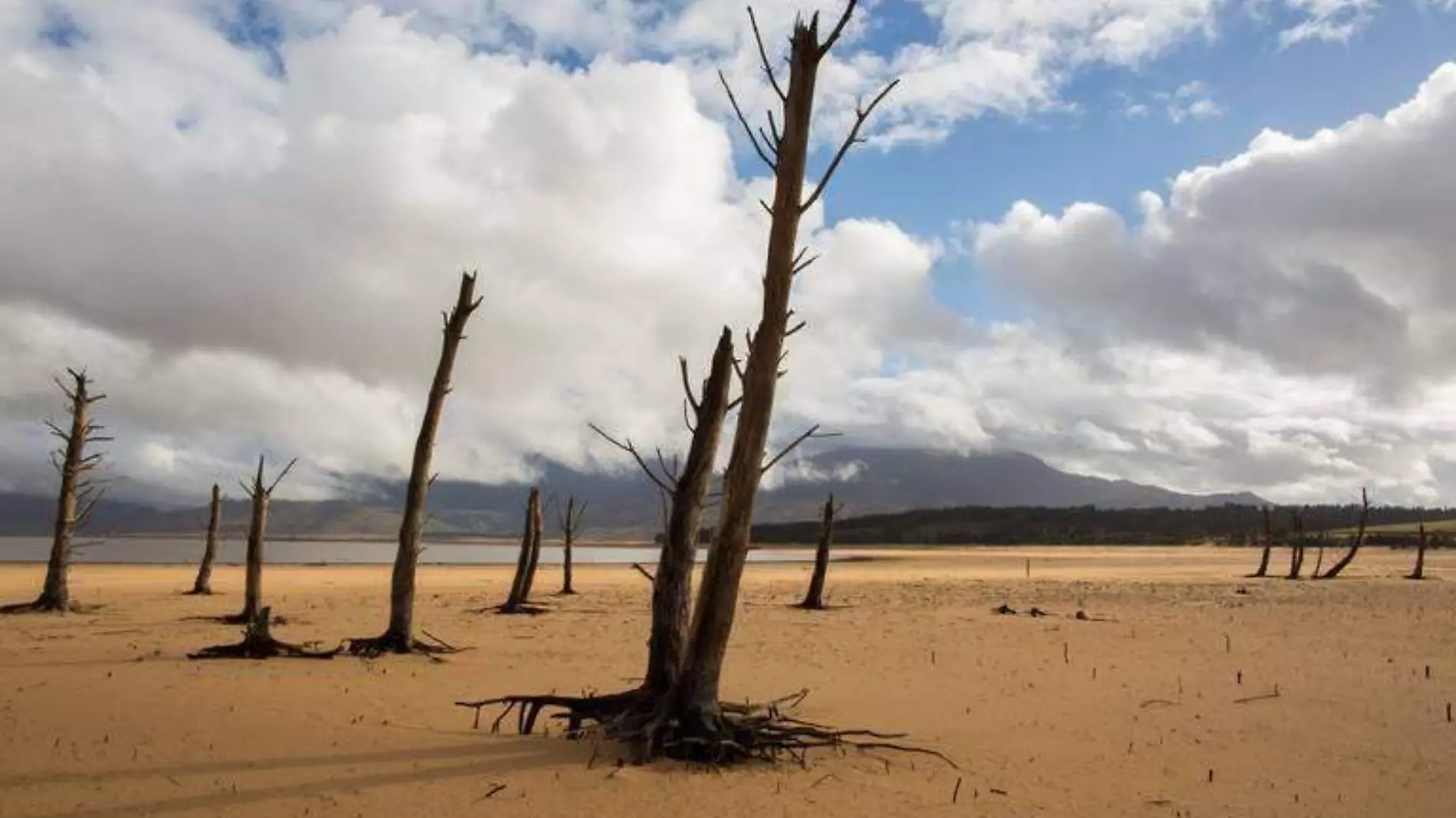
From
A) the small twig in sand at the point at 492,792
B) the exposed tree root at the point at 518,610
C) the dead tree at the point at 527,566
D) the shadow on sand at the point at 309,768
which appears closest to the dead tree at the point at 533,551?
the dead tree at the point at 527,566

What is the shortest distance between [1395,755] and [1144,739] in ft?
6.56

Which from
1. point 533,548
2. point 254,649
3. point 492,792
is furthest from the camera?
point 533,548

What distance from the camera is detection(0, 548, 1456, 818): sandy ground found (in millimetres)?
6895

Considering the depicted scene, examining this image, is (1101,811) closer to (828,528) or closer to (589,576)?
(828,528)

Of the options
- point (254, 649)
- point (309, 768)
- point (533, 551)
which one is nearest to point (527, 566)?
point (533, 551)

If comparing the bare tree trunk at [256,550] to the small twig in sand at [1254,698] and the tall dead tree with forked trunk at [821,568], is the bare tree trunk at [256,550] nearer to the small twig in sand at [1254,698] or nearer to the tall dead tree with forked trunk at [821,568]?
the tall dead tree with forked trunk at [821,568]

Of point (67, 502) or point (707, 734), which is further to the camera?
point (67, 502)

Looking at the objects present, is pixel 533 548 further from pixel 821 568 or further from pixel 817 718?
pixel 817 718

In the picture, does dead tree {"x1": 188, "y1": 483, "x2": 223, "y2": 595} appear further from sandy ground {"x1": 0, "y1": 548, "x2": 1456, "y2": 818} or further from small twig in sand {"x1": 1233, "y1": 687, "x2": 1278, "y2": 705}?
small twig in sand {"x1": 1233, "y1": 687, "x2": 1278, "y2": 705}

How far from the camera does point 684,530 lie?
9.49 m

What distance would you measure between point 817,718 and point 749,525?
10.3 feet

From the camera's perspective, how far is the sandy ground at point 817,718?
6.89 meters

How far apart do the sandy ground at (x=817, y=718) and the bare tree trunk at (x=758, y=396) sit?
2.87 feet

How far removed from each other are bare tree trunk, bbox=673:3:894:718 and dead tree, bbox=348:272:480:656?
8.56 metres
